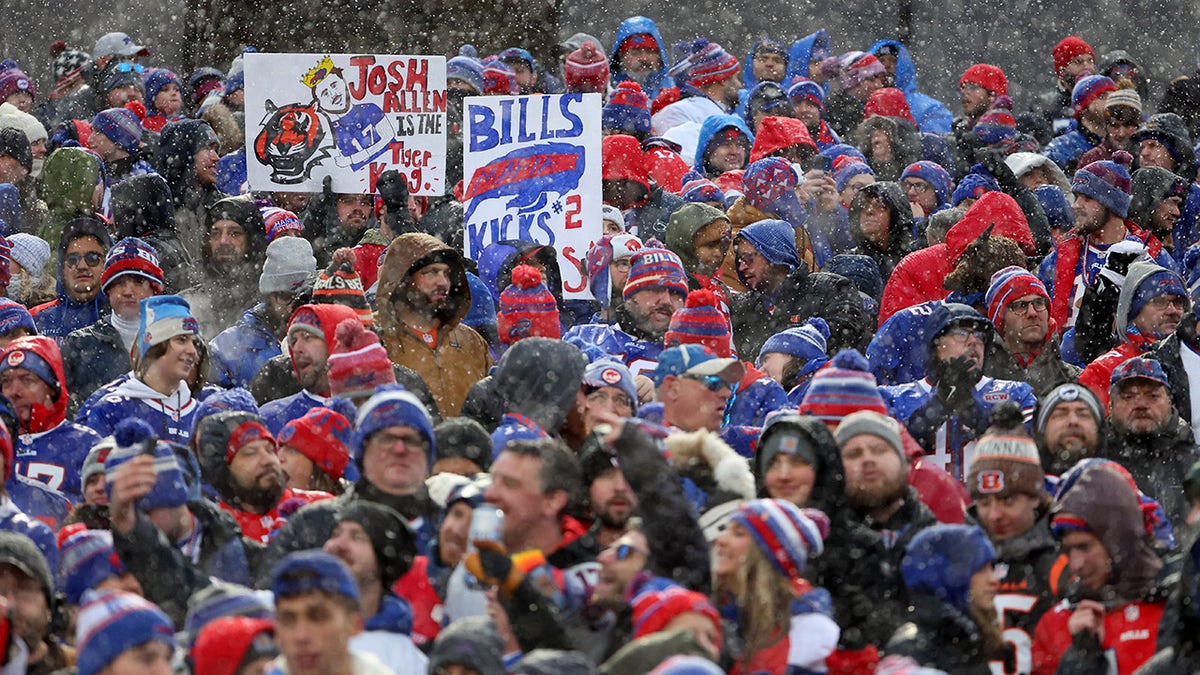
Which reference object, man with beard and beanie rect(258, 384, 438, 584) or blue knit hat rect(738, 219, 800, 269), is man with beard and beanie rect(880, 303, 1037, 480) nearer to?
blue knit hat rect(738, 219, 800, 269)

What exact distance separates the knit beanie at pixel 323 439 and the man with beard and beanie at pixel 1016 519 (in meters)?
2.24

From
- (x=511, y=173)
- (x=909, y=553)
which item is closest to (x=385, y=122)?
(x=511, y=173)

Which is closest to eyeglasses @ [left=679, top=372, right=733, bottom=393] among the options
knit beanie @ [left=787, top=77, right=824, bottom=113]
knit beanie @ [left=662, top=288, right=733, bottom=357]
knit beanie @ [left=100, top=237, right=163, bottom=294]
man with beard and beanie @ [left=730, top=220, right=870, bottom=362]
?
knit beanie @ [left=662, top=288, right=733, bottom=357]

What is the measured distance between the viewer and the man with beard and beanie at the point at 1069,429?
8.04 meters

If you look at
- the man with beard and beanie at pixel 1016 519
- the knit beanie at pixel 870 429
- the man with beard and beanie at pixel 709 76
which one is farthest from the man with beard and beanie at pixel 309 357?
the man with beard and beanie at pixel 709 76

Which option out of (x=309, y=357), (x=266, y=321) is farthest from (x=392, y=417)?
(x=266, y=321)

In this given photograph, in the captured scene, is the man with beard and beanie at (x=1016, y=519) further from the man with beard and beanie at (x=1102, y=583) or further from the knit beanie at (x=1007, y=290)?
the knit beanie at (x=1007, y=290)

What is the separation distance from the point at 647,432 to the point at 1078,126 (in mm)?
9022

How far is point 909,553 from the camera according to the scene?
252 inches

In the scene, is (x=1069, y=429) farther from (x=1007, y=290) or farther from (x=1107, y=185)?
Result: (x=1107, y=185)

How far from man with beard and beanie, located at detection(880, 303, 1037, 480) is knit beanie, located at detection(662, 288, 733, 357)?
2.29ft

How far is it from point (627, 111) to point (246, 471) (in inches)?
249

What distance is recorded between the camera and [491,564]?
5715 mm

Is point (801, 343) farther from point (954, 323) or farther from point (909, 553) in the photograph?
point (909, 553)
